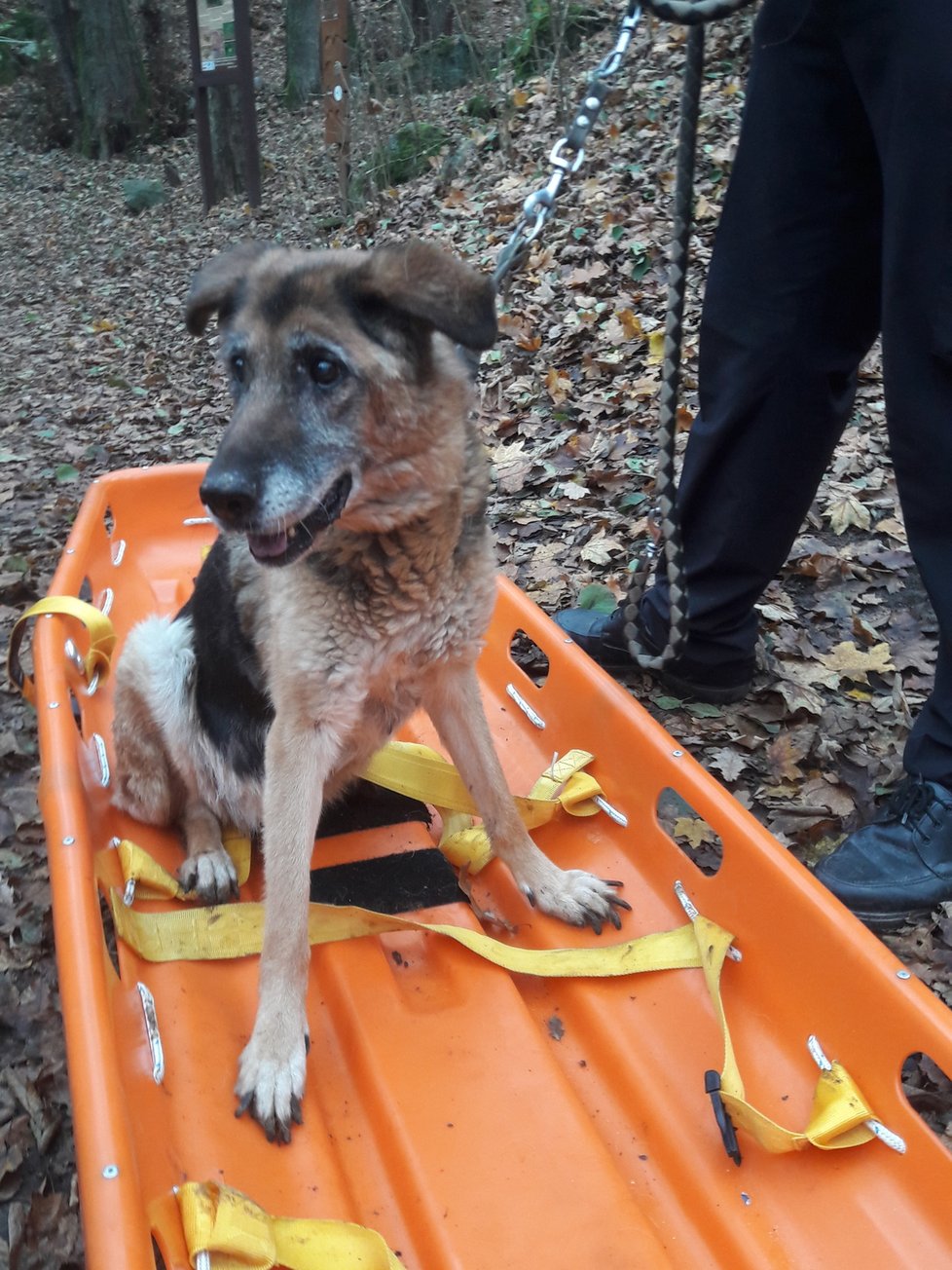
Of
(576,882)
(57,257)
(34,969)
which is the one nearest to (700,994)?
(576,882)

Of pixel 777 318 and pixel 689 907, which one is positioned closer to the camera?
pixel 689 907

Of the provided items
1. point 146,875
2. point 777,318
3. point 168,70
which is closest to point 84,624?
point 146,875

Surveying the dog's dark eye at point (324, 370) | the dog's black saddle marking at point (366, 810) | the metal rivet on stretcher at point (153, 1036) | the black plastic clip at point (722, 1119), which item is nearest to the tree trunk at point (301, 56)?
the dog's black saddle marking at point (366, 810)

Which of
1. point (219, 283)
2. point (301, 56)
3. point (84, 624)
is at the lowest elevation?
point (84, 624)

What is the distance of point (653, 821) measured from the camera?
2736 mm

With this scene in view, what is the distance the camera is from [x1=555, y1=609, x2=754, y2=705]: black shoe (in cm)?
339

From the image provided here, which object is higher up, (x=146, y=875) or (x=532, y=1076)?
(x=146, y=875)

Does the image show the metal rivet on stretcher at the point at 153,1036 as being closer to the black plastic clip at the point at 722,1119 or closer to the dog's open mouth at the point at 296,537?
the dog's open mouth at the point at 296,537

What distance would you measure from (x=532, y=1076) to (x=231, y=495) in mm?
1496

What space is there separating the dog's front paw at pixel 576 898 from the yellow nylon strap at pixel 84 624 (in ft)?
5.45

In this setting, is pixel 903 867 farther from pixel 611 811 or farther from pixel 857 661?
pixel 857 661

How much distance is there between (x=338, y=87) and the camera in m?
10.1

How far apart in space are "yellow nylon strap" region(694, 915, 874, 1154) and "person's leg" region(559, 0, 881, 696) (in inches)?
62.2

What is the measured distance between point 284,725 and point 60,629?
1.31 m
